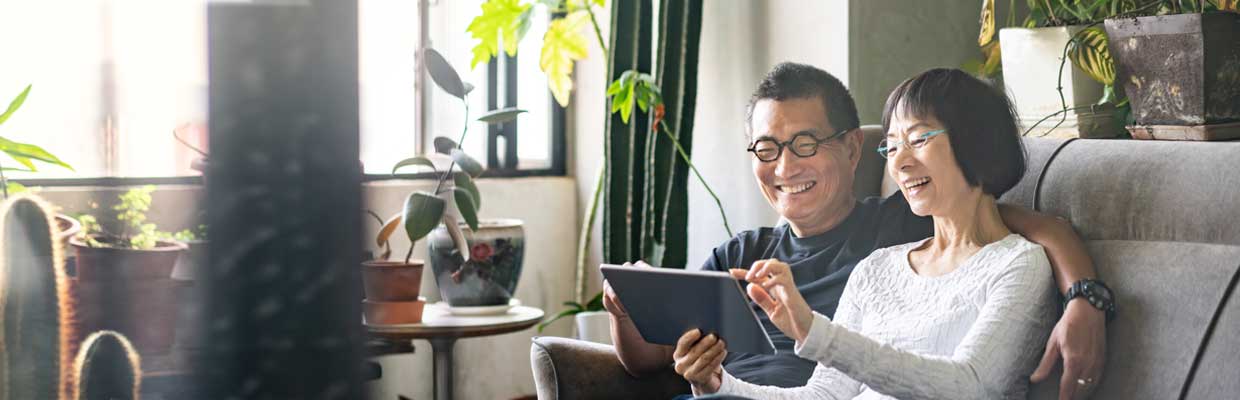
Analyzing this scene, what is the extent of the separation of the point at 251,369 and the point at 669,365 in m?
1.37

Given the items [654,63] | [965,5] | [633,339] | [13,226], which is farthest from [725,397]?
[654,63]

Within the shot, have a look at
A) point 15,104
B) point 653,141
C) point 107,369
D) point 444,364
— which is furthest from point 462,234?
point 107,369

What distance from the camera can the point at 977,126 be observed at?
1338mm

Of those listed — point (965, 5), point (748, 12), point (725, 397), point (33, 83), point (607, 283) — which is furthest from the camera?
point (748, 12)

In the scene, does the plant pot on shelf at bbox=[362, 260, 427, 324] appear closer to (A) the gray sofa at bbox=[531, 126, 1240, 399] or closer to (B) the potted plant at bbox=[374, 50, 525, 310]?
(B) the potted plant at bbox=[374, 50, 525, 310]

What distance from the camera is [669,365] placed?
164 centimetres

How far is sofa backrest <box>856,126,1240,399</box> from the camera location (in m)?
1.16

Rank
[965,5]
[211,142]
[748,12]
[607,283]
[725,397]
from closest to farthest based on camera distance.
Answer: [211,142] < [725,397] < [607,283] < [965,5] < [748,12]

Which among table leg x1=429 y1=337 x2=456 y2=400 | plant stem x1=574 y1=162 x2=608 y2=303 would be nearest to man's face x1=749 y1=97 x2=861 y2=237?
table leg x1=429 y1=337 x2=456 y2=400

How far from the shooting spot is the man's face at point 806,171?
5.28 ft

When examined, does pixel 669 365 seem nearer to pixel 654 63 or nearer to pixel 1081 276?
pixel 1081 276

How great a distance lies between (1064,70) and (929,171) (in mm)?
593

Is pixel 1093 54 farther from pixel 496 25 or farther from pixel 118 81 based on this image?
pixel 118 81

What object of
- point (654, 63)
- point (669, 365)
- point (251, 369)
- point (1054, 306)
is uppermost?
point (654, 63)
